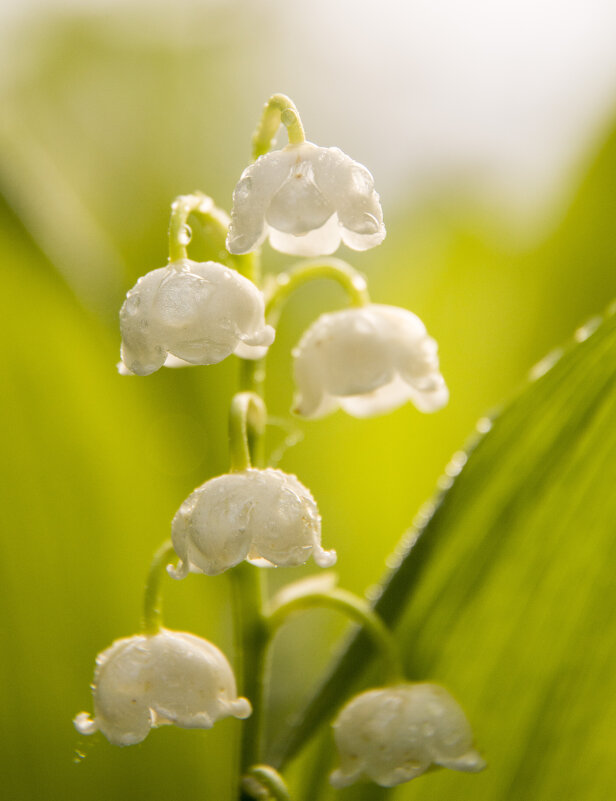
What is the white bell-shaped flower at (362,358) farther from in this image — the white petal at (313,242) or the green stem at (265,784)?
the green stem at (265,784)

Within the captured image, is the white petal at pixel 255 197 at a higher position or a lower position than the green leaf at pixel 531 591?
higher

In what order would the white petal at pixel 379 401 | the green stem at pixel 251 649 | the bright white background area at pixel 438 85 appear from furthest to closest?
the bright white background area at pixel 438 85 → the white petal at pixel 379 401 → the green stem at pixel 251 649

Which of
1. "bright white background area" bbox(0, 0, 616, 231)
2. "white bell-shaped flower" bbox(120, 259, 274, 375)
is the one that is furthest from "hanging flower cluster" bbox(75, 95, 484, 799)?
"bright white background area" bbox(0, 0, 616, 231)

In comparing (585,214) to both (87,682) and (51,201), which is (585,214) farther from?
(87,682)

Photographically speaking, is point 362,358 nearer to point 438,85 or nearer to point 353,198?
point 353,198

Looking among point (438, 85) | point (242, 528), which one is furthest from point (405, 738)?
point (438, 85)

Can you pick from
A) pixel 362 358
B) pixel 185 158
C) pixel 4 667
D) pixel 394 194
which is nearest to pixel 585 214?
pixel 362 358

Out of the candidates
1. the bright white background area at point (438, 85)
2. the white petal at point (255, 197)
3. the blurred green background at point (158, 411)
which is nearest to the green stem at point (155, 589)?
the blurred green background at point (158, 411)
